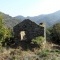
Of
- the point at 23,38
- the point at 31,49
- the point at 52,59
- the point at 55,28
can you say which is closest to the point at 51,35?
the point at 55,28

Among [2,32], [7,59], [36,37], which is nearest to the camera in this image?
[7,59]

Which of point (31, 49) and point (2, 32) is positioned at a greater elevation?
point (2, 32)

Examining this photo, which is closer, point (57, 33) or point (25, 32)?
point (25, 32)

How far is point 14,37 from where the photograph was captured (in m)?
24.3

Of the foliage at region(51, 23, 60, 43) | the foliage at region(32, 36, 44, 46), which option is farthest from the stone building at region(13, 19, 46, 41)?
the foliage at region(51, 23, 60, 43)

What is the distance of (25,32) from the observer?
23984 mm

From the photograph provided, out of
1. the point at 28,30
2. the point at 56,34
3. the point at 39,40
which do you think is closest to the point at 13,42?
the point at 28,30

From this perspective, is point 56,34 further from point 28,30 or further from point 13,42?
point 13,42

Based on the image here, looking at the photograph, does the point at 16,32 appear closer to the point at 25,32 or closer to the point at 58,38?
the point at 25,32

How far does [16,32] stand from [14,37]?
65 cm

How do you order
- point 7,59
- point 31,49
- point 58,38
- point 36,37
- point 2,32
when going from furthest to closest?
1. point 58,38
2. point 36,37
3. point 31,49
4. point 2,32
5. point 7,59

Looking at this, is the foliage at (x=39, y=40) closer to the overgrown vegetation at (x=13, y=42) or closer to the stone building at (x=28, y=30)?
the overgrown vegetation at (x=13, y=42)

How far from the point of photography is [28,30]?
77.7ft

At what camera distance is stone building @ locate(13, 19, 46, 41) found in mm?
23156
